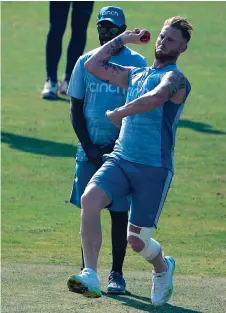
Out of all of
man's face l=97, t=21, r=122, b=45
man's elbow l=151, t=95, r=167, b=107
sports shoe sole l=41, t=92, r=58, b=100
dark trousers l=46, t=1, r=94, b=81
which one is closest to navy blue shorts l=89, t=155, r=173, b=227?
man's elbow l=151, t=95, r=167, b=107

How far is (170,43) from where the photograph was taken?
26.5 feet

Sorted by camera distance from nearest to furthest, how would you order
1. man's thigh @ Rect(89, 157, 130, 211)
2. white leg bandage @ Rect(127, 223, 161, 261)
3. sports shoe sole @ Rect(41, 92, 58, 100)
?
1. man's thigh @ Rect(89, 157, 130, 211)
2. white leg bandage @ Rect(127, 223, 161, 261)
3. sports shoe sole @ Rect(41, 92, 58, 100)

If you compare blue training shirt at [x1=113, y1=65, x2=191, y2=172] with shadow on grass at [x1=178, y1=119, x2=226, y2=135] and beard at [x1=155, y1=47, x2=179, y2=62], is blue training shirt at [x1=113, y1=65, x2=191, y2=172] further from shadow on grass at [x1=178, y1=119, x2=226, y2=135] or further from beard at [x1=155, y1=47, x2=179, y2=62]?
shadow on grass at [x1=178, y1=119, x2=226, y2=135]

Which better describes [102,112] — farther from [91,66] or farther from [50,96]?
[50,96]

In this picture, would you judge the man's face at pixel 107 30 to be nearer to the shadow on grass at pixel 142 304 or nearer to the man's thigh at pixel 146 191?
the man's thigh at pixel 146 191

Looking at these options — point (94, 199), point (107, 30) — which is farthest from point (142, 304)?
point (107, 30)

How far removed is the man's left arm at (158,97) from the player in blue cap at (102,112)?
0.93 m

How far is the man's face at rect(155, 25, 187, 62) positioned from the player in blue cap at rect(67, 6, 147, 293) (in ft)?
2.71

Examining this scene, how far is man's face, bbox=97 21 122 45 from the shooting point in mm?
8995

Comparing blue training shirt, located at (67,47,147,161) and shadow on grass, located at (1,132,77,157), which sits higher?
blue training shirt, located at (67,47,147,161)

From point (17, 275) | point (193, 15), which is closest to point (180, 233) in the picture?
point (17, 275)

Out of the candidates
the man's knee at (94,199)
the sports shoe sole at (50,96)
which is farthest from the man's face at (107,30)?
the sports shoe sole at (50,96)

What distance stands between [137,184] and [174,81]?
81 cm

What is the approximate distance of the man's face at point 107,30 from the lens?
29.5 ft
